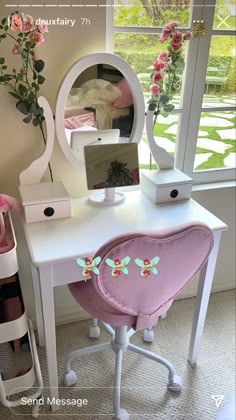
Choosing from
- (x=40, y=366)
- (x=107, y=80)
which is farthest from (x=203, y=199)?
(x=40, y=366)

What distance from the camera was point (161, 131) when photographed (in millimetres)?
1601

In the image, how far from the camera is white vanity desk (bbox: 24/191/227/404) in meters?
1.11

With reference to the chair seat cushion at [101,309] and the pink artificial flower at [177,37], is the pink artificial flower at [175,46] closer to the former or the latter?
the pink artificial flower at [177,37]

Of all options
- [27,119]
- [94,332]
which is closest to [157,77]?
[27,119]

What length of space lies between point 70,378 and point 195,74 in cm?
137

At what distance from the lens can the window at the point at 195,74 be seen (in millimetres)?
1363

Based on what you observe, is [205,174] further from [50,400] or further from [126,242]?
[50,400]

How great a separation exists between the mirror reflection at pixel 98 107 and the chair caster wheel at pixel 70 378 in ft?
2.87

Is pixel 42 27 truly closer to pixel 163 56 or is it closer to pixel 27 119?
pixel 27 119

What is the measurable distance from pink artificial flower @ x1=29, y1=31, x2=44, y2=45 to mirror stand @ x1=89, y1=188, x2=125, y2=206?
0.56 meters

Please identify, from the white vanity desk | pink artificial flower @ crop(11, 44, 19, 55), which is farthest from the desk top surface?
pink artificial flower @ crop(11, 44, 19, 55)

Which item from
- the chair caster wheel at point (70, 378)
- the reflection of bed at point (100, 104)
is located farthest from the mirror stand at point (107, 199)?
the chair caster wheel at point (70, 378)

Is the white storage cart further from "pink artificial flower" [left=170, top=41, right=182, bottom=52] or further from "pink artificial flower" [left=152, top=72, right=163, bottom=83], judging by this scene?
"pink artificial flower" [left=170, top=41, right=182, bottom=52]

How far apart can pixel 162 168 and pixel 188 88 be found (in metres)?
0.37
